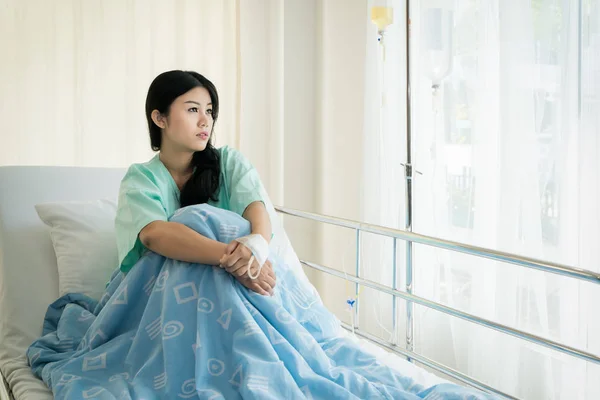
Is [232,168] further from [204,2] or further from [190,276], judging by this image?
[204,2]

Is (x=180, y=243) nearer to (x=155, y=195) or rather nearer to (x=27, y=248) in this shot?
(x=155, y=195)

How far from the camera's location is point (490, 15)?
218 centimetres

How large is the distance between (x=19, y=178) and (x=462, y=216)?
5.08 ft

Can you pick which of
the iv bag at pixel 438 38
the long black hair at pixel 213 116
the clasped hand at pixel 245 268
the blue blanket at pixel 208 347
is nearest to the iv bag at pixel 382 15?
the iv bag at pixel 438 38

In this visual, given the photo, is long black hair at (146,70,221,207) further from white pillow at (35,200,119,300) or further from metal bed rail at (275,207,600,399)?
metal bed rail at (275,207,600,399)

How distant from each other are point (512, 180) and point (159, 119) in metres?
1.17

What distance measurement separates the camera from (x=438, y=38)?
2.25 meters

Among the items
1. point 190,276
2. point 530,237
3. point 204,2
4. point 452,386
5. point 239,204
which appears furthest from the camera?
point 204,2

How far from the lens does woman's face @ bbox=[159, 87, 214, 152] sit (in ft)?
6.32

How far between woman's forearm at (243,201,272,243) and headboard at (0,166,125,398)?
579 mm

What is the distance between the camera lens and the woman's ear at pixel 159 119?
77.6 inches

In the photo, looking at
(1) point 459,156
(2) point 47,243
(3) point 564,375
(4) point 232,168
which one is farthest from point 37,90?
(3) point 564,375

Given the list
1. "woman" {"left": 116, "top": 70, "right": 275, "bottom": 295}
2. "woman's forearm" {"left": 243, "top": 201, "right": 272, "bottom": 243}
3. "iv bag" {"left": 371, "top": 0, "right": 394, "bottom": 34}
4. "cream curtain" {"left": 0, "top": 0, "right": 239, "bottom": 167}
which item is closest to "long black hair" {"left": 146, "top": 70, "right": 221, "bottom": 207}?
"woman" {"left": 116, "top": 70, "right": 275, "bottom": 295}

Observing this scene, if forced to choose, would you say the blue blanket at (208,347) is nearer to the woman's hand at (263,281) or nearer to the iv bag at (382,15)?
the woman's hand at (263,281)
